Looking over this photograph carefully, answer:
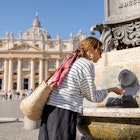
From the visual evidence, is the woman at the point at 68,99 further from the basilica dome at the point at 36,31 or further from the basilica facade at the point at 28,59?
the basilica dome at the point at 36,31

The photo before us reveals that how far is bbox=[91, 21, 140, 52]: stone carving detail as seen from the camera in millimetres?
3522

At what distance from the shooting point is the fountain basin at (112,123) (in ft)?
6.47

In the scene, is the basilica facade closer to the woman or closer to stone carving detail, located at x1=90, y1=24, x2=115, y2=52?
stone carving detail, located at x1=90, y1=24, x2=115, y2=52

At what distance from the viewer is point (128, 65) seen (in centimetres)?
318

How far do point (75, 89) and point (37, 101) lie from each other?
28cm

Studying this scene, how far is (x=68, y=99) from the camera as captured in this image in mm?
1980

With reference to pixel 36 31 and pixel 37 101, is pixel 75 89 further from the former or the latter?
pixel 36 31

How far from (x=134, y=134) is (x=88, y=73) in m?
0.56

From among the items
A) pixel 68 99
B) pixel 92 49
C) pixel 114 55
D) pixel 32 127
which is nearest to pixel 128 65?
pixel 114 55

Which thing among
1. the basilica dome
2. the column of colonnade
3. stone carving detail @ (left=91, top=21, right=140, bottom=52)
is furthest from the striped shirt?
the basilica dome

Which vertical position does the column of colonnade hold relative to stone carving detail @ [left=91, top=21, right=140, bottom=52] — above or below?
above

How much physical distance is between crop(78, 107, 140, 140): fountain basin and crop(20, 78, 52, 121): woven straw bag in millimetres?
349

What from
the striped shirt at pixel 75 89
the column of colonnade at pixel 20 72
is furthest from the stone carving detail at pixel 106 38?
the column of colonnade at pixel 20 72

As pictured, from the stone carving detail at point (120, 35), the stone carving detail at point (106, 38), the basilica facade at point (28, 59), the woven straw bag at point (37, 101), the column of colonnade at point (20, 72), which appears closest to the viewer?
the woven straw bag at point (37, 101)
